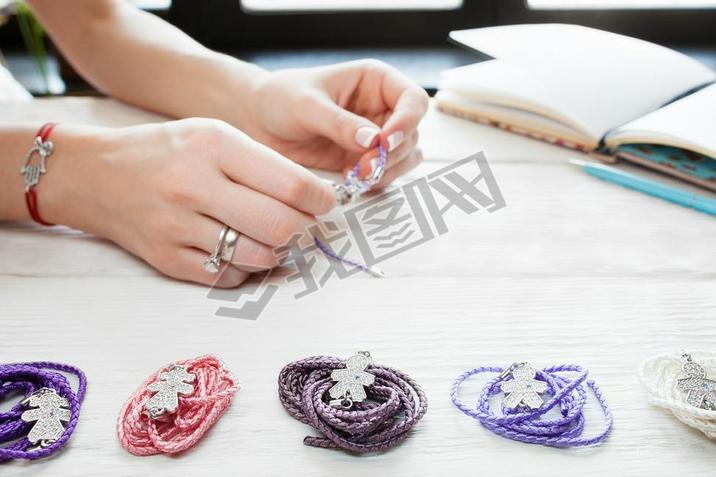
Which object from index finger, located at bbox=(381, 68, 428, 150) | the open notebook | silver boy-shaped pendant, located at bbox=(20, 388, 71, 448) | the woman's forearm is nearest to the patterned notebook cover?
the open notebook

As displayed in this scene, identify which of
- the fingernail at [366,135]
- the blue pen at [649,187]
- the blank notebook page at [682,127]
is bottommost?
the fingernail at [366,135]

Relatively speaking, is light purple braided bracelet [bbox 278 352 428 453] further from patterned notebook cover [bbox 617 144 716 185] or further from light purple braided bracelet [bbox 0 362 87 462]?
patterned notebook cover [bbox 617 144 716 185]

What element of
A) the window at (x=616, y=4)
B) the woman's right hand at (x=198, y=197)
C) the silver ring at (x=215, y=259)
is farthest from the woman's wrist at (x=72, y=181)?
the window at (x=616, y=4)

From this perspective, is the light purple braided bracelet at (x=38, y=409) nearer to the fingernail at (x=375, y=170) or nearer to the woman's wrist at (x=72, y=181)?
the woman's wrist at (x=72, y=181)

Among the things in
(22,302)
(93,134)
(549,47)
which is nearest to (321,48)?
(549,47)

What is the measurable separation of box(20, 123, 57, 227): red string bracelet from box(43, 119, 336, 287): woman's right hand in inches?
2.4

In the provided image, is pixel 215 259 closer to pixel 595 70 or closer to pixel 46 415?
pixel 46 415

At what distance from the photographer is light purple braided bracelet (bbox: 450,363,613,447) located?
530 mm

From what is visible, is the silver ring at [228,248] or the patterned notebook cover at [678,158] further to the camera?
the patterned notebook cover at [678,158]

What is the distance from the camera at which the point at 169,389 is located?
551 millimetres

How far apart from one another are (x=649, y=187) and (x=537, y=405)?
0.46 m

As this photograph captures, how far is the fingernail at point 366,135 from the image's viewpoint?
85 cm

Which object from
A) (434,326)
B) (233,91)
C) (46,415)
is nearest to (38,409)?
(46,415)

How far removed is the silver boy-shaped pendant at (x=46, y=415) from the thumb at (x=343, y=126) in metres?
0.45
